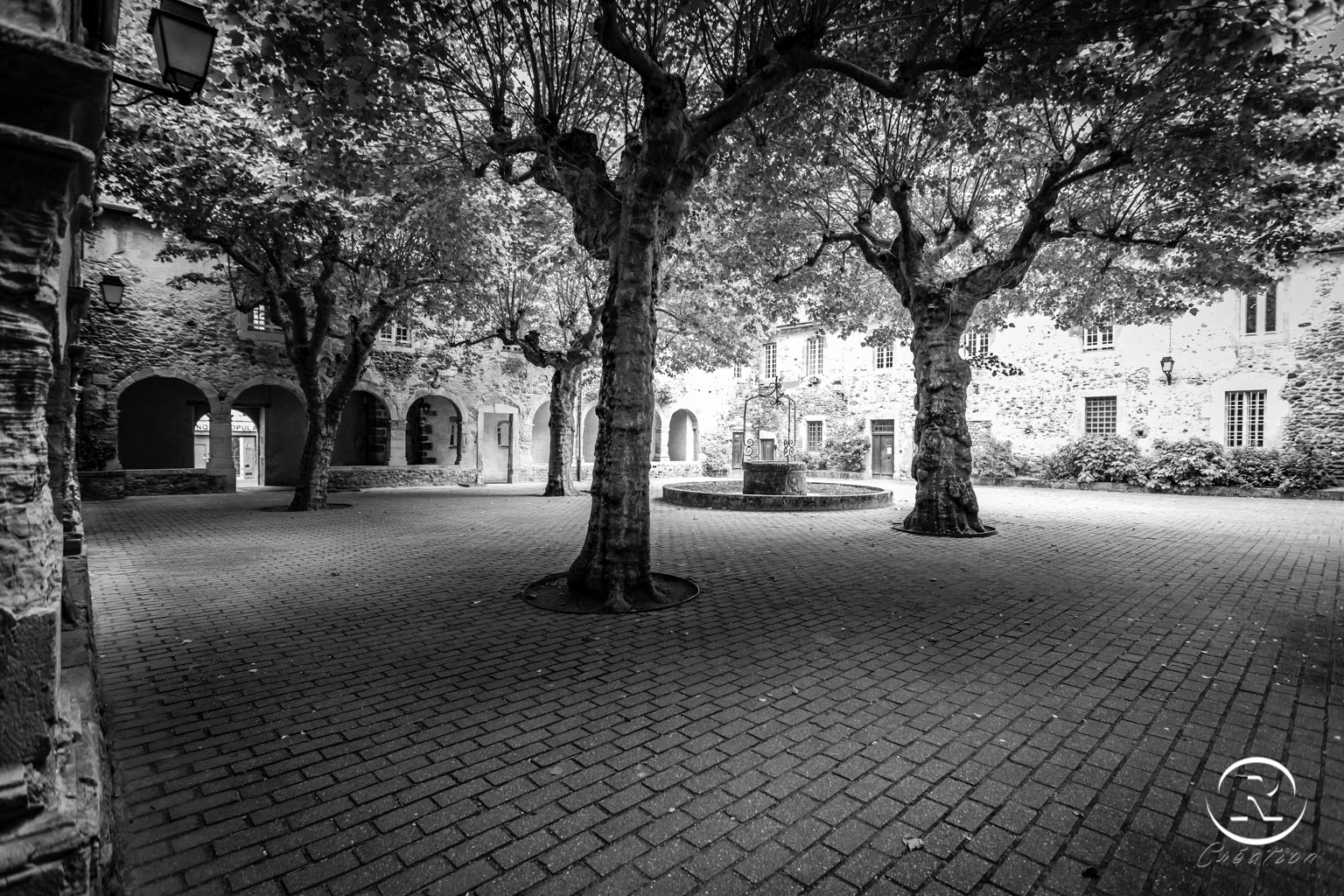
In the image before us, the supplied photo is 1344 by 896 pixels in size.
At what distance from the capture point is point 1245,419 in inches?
744

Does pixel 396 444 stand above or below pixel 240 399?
below

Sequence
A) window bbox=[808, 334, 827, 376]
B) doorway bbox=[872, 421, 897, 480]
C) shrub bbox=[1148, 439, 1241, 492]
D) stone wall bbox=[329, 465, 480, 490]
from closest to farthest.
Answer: shrub bbox=[1148, 439, 1241, 492]
stone wall bbox=[329, 465, 480, 490]
doorway bbox=[872, 421, 897, 480]
window bbox=[808, 334, 827, 376]

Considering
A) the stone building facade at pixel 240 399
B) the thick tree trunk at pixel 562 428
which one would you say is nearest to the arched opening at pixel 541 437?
the stone building facade at pixel 240 399

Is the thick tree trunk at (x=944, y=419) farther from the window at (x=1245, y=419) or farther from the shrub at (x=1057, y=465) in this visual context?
the window at (x=1245, y=419)

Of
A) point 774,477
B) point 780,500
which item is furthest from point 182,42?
point 774,477

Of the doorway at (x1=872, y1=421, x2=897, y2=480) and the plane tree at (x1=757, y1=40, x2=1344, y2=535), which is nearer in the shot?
the plane tree at (x1=757, y1=40, x2=1344, y2=535)

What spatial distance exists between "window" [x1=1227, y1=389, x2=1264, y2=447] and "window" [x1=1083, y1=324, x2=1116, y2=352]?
3606 mm

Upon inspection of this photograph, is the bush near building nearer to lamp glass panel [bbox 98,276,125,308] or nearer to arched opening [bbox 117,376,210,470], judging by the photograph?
lamp glass panel [bbox 98,276,125,308]

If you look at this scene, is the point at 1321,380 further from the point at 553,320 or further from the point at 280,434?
the point at 280,434

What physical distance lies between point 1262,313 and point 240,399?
104 ft

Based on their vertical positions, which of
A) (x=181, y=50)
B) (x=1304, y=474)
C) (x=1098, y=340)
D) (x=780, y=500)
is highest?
(x=1098, y=340)

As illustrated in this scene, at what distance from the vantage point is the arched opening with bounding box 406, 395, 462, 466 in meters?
22.3

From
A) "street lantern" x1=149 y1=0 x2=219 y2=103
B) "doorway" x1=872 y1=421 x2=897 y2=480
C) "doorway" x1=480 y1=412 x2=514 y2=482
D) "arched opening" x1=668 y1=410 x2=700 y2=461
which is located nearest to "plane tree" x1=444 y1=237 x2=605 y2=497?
"doorway" x1=480 y1=412 x2=514 y2=482

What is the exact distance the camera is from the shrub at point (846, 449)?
1062 inches
